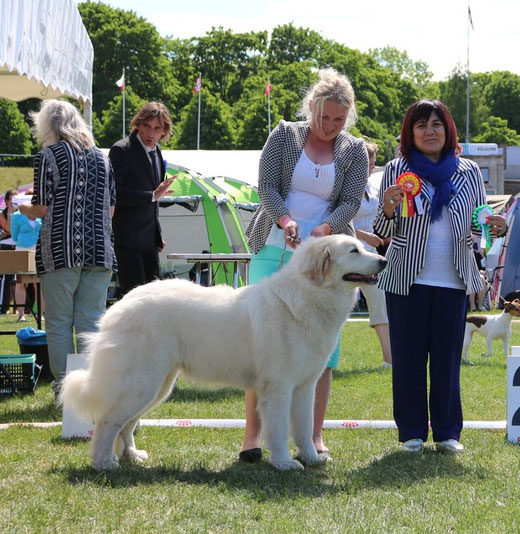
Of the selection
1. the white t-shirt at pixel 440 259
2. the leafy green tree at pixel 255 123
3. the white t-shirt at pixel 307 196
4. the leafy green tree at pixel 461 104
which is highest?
the leafy green tree at pixel 461 104

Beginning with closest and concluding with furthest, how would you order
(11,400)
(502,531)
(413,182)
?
(502,531) → (413,182) → (11,400)

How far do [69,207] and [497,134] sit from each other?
209 feet

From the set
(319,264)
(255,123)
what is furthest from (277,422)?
(255,123)

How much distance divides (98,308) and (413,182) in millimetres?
2300

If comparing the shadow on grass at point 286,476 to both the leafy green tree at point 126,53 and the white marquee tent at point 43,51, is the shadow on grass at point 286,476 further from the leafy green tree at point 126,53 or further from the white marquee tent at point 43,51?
the leafy green tree at point 126,53

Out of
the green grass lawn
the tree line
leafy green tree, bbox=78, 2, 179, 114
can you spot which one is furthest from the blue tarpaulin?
leafy green tree, bbox=78, 2, 179, 114

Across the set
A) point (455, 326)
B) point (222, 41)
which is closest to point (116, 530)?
point (455, 326)

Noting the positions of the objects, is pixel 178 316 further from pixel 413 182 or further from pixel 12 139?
pixel 12 139

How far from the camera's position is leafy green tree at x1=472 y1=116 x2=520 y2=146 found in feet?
210

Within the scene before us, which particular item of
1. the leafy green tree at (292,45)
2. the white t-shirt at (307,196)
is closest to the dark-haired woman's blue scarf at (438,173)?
the white t-shirt at (307,196)

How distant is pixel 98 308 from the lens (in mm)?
5418

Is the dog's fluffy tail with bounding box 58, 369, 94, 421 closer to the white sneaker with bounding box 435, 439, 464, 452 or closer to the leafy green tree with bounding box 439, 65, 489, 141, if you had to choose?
the white sneaker with bounding box 435, 439, 464, 452

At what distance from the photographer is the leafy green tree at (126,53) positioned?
152 ft

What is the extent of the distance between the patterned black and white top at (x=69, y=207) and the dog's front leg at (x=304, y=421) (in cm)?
180
